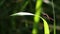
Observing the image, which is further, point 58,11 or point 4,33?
point 58,11

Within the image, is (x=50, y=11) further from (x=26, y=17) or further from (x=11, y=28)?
(x=11, y=28)

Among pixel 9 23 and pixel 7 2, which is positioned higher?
pixel 7 2

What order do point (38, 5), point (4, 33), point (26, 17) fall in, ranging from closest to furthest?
point (38, 5)
point (4, 33)
point (26, 17)

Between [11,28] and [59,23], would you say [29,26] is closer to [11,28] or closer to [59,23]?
[11,28]

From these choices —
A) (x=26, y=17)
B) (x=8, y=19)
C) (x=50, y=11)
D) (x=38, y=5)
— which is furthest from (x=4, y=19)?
(x=38, y=5)

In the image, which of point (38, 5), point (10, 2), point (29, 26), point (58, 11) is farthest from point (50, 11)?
point (38, 5)

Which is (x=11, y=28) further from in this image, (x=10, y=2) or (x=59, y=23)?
(x=59, y=23)

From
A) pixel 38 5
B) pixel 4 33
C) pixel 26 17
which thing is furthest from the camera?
pixel 26 17

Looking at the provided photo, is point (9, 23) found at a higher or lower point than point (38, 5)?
lower

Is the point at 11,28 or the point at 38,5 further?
the point at 11,28
